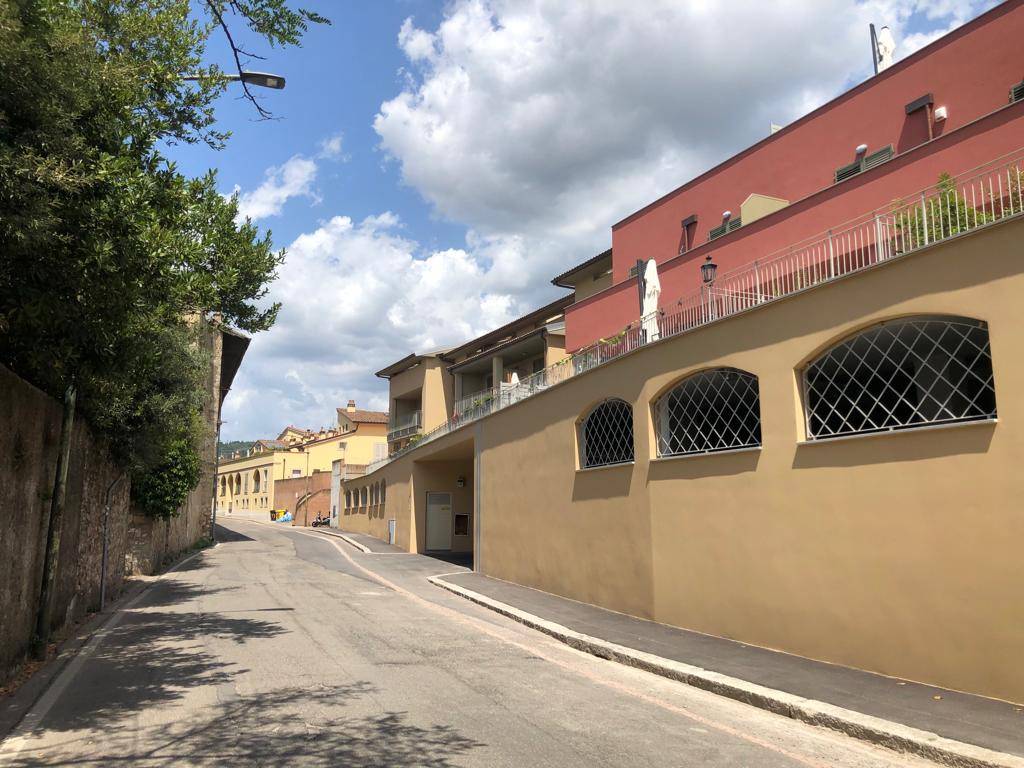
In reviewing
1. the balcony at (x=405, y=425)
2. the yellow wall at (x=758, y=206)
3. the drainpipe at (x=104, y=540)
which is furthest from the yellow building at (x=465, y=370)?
the drainpipe at (x=104, y=540)

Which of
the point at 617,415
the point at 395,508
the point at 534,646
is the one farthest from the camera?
the point at 395,508

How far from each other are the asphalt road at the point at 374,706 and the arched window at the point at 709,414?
3697 mm

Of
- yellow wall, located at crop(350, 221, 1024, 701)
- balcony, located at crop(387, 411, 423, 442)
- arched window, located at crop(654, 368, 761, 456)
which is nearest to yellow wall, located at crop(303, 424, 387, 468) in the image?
balcony, located at crop(387, 411, 423, 442)

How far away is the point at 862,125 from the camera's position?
48.2ft

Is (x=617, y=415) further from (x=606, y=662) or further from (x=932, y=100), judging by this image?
(x=932, y=100)

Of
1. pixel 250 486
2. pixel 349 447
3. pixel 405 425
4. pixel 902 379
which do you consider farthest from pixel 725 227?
pixel 250 486

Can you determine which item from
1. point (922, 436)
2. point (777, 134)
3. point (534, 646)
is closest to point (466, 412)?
point (777, 134)

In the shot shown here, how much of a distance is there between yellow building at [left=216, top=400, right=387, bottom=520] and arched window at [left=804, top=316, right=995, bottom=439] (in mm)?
44590

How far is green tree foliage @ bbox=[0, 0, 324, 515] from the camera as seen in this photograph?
562 centimetres

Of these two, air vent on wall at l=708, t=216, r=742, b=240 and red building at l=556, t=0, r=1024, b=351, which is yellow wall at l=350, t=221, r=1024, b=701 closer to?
red building at l=556, t=0, r=1024, b=351

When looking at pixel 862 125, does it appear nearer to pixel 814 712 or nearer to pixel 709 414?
pixel 709 414

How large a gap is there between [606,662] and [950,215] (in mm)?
6720

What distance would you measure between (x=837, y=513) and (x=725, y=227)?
9.95 m

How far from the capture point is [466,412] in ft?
79.9
